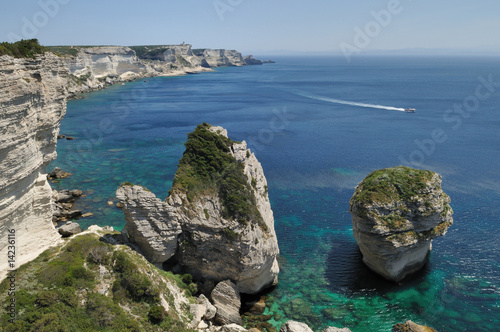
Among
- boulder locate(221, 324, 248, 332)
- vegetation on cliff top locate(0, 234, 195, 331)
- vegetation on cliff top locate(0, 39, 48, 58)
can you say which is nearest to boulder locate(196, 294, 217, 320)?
vegetation on cliff top locate(0, 234, 195, 331)

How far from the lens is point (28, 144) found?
25500 millimetres

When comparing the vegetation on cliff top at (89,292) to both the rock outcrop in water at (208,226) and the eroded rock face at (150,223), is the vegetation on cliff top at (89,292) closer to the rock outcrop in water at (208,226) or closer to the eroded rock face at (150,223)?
the eroded rock face at (150,223)

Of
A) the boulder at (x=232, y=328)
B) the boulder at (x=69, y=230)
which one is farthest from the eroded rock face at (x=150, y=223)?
the boulder at (x=69, y=230)

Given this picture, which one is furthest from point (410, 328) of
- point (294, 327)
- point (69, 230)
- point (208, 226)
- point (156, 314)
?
point (69, 230)

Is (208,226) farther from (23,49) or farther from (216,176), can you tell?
(23,49)

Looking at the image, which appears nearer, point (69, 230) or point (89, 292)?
point (89, 292)

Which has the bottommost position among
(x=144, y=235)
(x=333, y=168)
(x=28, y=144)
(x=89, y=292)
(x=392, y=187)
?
(x=89, y=292)

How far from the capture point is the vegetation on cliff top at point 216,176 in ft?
103

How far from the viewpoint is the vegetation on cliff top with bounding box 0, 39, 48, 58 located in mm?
24344

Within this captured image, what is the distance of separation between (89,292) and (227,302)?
36.2 ft

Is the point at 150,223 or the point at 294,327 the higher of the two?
the point at 150,223

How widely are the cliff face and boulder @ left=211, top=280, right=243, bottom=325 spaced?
13.8 metres

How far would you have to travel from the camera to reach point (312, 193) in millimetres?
55062

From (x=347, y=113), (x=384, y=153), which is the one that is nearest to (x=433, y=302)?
(x=384, y=153)
